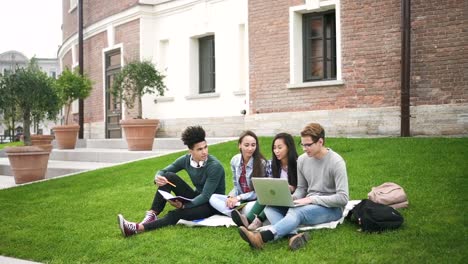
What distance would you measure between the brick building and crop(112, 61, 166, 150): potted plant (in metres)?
2.00

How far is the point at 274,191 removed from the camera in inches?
259

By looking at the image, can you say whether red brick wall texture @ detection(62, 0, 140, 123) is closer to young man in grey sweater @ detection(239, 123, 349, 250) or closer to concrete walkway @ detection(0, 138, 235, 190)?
concrete walkway @ detection(0, 138, 235, 190)

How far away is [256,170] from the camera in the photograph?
7.47 metres

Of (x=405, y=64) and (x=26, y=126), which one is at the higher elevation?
(x=405, y=64)

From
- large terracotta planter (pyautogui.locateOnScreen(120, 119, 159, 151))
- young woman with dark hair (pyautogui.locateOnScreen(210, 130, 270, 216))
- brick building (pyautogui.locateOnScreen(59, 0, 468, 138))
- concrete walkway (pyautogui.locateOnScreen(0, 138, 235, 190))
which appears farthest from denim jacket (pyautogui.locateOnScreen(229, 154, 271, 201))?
large terracotta planter (pyautogui.locateOnScreen(120, 119, 159, 151))

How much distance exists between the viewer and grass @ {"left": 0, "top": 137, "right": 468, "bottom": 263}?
19.5ft

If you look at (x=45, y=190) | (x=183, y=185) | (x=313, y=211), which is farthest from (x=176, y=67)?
(x=313, y=211)

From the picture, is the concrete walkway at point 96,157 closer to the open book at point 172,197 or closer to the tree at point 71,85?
the tree at point 71,85

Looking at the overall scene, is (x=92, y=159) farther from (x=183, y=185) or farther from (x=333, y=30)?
(x=183, y=185)

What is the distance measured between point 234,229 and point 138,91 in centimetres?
1078

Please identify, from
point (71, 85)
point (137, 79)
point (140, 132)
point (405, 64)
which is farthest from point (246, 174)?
point (71, 85)

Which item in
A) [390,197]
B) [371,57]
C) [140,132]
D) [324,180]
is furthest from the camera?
[140,132]

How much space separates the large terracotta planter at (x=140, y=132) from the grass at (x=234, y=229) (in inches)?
130

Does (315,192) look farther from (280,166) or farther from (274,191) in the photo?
(280,166)
